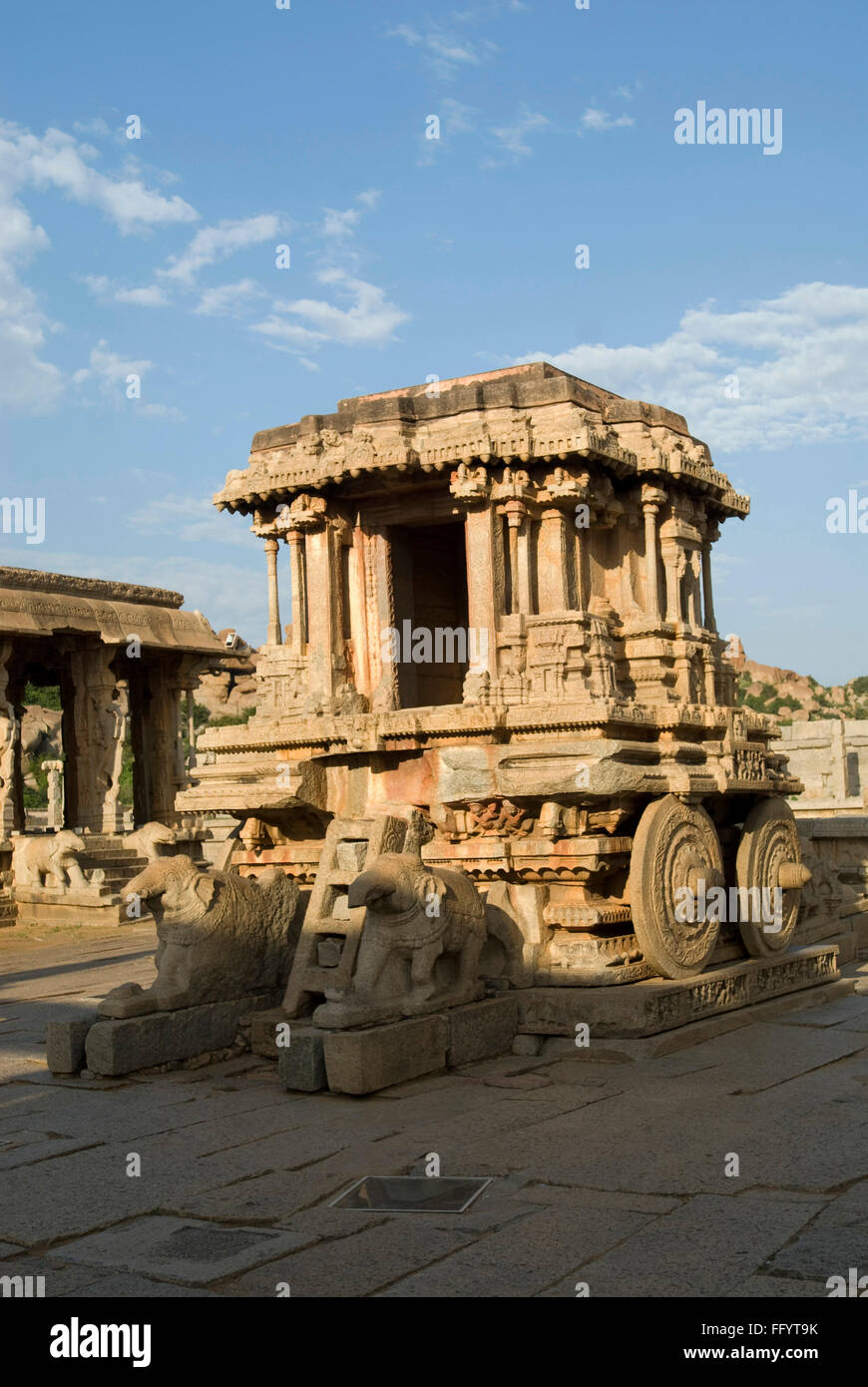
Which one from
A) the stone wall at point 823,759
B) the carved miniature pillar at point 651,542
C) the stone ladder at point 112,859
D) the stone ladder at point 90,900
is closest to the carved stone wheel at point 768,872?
the carved miniature pillar at point 651,542

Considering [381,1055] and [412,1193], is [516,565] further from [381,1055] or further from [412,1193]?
[412,1193]

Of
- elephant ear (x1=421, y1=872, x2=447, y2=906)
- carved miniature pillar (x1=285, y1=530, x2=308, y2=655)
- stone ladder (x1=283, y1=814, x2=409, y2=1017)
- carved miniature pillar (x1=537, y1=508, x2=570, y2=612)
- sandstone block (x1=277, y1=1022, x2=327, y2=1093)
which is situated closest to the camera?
sandstone block (x1=277, y1=1022, x2=327, y2=1093)

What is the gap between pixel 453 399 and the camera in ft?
34.8

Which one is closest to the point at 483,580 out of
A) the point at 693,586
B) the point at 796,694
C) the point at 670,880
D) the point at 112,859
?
the point at 693,586

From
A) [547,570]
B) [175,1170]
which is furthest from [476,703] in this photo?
[175,1170]

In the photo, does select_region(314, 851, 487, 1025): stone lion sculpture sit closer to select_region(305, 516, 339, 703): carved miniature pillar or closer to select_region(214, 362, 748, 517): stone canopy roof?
select_region(305, 516, 339, 703): carved miniature pillar

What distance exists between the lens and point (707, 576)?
11930 millimetres

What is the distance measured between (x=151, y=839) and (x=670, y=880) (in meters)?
12.0

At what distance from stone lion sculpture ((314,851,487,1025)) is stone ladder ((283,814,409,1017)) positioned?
212 mm

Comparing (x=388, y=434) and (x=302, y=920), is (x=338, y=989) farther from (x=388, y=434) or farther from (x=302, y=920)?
(x=388, y=434)

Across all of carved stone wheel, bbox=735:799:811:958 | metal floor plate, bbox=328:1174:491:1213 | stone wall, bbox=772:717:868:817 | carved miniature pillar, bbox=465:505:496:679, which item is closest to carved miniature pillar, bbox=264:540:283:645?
carved miniature pillar, bbox=465:505:496:679

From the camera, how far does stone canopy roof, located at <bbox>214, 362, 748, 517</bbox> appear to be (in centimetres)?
997

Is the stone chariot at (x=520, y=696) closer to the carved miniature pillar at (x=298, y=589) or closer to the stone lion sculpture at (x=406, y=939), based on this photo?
the carved miniature pillar at (x=298, y=589)
